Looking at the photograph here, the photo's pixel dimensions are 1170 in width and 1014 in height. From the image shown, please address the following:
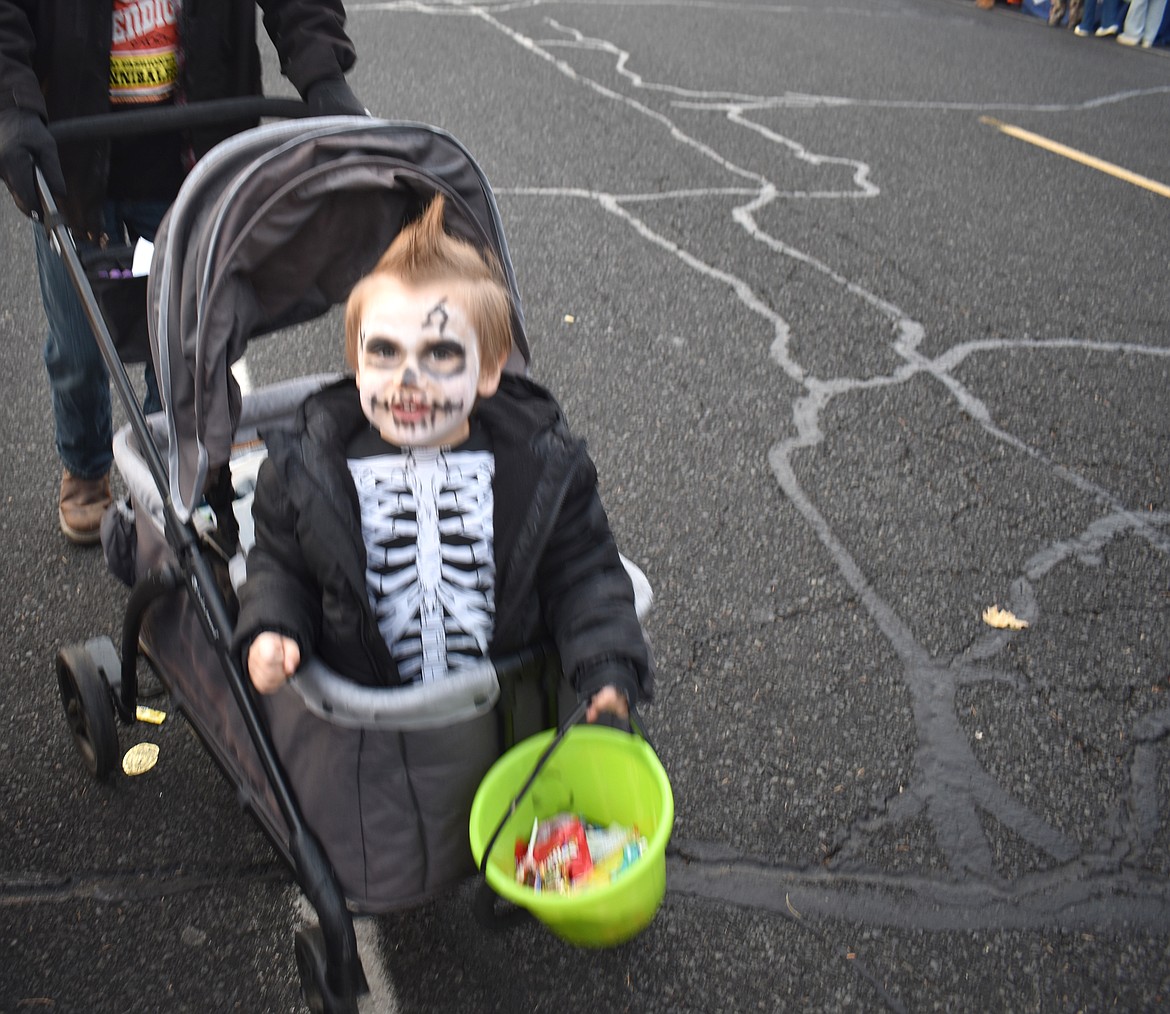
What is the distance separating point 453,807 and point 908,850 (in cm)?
113

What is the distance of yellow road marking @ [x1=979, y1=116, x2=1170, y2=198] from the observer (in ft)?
21.2

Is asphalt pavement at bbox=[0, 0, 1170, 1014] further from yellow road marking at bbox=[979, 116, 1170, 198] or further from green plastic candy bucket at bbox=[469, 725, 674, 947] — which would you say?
green plastic candy bucket at bbox=[469, 725, 674, 947]

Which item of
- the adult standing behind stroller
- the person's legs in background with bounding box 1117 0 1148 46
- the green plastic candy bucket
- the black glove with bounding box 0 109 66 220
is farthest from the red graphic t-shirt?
the person's legs in background with bounding box 1117 0 1148 46

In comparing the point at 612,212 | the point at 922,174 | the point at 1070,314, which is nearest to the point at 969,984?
the point at 1070,314

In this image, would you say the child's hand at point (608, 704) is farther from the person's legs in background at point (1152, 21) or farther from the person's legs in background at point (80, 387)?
the person's legs in background at point (1152, 21)

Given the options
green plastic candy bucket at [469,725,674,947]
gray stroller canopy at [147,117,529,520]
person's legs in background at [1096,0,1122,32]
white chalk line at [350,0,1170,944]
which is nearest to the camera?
green plastic candy bucket at [469,725,674,947]

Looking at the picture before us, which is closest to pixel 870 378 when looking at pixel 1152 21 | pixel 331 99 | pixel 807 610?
pixel 807 610

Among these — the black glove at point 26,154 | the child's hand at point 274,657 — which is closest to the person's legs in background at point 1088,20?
the black glove at point 26,154

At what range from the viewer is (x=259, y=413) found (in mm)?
2523

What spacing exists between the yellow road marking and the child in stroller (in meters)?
5.71

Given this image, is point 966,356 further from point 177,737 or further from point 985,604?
point 177,737

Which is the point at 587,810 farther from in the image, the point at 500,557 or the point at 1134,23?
the point at 1134,23

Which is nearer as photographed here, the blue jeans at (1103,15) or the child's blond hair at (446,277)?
the child's blond hair at (446,277)

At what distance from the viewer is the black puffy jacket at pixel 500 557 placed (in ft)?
5.96
